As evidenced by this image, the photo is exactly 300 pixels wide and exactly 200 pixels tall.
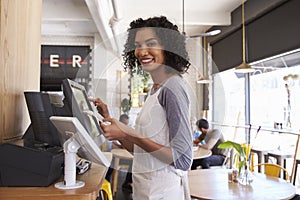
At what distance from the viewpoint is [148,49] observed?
1.00 m

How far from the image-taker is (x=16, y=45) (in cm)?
108

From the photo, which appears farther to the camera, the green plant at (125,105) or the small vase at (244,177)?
the small vase at (244,177)

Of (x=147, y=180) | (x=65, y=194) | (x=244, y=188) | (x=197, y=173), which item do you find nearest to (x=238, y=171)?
(x=244, y=188)

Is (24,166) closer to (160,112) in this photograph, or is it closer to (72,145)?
(72,145)

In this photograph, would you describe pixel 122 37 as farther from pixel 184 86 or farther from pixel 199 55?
pixel 199 55

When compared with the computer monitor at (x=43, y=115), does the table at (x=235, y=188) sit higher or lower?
lower

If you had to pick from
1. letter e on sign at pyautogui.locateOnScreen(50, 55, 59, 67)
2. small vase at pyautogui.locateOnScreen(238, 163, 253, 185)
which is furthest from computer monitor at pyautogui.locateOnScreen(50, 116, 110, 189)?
letter e on sign at pyautogui.locateOnScreen(50, 55, 59, 67)

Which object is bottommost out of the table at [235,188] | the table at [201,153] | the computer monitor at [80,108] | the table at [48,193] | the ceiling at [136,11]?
the table at [235,188]

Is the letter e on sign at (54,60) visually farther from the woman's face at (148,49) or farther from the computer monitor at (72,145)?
the computer monitor at (72,145)

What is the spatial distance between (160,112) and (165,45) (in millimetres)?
241

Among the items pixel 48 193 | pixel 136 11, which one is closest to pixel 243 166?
pixel 48 193

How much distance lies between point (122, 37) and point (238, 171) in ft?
5.29

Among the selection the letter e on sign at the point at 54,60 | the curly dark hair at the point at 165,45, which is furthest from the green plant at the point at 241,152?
the letter e on sign at the point at 54,60

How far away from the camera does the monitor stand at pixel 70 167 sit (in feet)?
2.61
